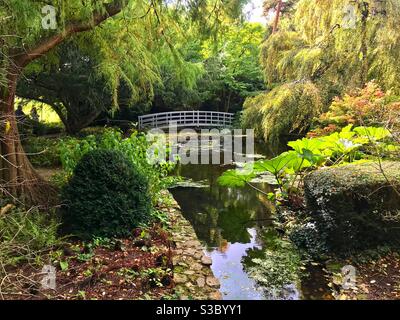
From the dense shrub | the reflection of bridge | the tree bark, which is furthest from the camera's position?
the reflection of bridge

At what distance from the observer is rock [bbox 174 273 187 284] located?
279cm

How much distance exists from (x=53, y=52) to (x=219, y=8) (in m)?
2.86

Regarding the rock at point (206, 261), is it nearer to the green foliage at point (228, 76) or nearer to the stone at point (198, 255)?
the stone at point (198, 255)

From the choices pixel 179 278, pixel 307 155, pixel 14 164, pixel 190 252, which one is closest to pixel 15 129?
pixel 14 164

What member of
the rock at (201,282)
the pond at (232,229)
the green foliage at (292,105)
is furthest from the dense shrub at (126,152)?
the green foliage at (292,105)

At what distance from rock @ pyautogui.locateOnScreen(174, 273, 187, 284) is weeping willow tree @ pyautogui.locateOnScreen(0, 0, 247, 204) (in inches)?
58.7

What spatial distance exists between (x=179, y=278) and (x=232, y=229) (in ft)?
5.95

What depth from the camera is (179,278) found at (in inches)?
112

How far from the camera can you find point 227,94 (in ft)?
61.1

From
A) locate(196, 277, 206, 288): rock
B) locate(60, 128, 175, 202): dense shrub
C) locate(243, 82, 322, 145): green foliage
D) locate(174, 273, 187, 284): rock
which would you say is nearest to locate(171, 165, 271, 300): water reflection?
locate(196, 277, 206, 288): rock

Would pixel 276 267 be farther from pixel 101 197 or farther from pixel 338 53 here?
pixel 338 53

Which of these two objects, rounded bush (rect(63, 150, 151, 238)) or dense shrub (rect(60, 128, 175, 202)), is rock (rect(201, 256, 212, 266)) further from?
dense shrub (rect(60, 128, 175, 202))
